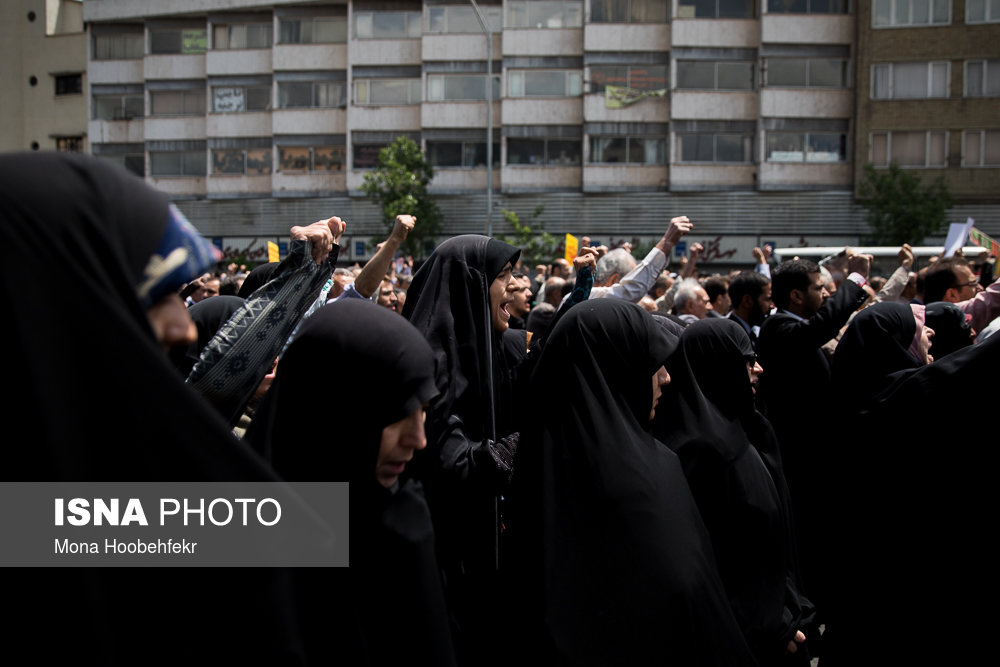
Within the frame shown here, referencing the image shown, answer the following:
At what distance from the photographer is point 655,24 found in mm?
34625

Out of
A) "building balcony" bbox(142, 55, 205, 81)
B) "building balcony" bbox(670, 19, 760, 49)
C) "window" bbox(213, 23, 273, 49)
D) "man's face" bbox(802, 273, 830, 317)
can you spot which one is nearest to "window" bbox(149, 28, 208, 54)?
"building balcony" bbox(142, 55, 205, 81)

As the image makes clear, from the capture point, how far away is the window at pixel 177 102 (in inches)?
1532

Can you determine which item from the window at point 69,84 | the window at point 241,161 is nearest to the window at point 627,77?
the window at point 241,161

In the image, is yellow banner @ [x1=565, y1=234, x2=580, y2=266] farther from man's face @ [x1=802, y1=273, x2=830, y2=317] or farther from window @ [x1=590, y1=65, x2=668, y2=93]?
window @ [x1=590, y1=65, x2=668, y2=93]

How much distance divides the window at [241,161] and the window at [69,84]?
7688mm

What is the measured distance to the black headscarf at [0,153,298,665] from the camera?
1.19 meters

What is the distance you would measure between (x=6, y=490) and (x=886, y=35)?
1433 inches

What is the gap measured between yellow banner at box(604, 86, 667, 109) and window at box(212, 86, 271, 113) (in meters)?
13.6

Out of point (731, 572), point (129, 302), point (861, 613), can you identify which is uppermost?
point (129, 302)

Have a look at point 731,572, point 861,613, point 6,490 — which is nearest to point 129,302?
point 6,490

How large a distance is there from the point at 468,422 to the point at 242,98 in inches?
1478

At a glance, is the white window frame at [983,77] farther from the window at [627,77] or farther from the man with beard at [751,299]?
the man with beard at [751,299]

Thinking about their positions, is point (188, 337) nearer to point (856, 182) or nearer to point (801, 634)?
point (801, 634)

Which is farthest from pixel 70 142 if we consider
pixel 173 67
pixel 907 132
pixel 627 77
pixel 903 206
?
pixel 907 132
